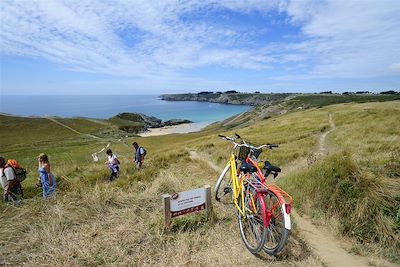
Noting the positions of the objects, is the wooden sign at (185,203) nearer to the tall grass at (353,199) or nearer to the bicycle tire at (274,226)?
the bicycle tire at (274,226)

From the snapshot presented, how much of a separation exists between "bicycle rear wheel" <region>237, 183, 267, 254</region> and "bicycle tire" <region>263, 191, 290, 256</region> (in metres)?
0.14

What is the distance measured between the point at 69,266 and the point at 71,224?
133 centimetres

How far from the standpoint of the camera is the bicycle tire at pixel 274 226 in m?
4.79

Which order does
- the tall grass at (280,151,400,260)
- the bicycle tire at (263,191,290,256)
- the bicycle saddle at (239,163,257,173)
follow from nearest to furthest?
the bicycle tire at (263,191,290,256), the bicycle saddle at (239,163,257,173), the tall grass at (280,151,400,260)

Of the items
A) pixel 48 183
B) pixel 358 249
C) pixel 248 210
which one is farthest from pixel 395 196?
pixel 48 183

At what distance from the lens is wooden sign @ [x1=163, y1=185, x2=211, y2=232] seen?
5.75 metres

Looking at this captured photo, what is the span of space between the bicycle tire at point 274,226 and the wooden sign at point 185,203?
4.90 ft

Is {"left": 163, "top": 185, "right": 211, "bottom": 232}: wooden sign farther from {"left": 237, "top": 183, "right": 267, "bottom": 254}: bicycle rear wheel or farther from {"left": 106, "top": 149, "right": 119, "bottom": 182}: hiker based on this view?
{"left": 106, "top": 149, "right": 119, "bottom": 182}: hiker

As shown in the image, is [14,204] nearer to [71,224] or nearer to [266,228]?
[71,224]

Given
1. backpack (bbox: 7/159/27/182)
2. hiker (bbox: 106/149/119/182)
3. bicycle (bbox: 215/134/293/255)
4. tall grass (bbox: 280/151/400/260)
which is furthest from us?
hiker (bbox: 106/149/119/182)

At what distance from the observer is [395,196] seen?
6438mm

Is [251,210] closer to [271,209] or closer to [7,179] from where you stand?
[271,209]

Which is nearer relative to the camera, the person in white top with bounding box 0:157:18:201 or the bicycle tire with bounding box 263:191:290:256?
the bicycle tire with bounding box 263:191:290:256

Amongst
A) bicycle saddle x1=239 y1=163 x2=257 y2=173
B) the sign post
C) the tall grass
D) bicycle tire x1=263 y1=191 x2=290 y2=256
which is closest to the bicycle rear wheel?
bicycle tire x1=263 y1=191 x2=290 y2=256
